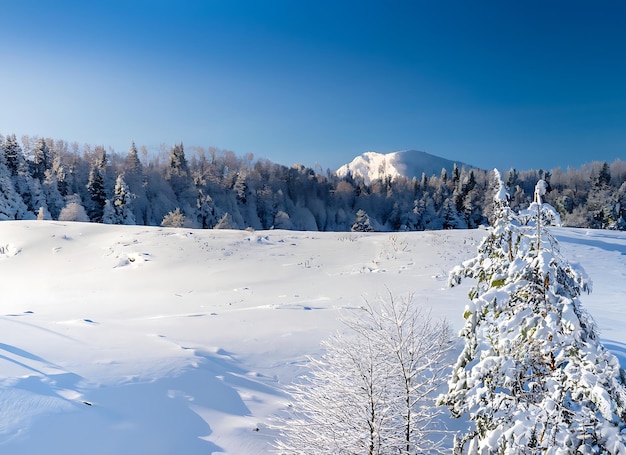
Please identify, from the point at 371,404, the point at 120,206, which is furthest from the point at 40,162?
the point at 371,404

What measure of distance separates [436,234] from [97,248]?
17.8m

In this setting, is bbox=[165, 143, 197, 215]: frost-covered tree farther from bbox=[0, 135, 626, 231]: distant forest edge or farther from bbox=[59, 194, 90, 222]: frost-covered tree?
bbox=[59, 194, 90, 222]: frost-covered tree

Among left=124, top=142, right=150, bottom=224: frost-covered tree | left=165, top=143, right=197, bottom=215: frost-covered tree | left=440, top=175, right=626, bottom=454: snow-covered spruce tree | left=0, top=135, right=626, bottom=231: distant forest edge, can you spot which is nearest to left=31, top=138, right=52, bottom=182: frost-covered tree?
left=0, top=135, right=626, bottom=231: distant forest edge

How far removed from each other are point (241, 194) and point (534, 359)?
68.7 metres

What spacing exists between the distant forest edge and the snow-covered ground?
18736 millimetres

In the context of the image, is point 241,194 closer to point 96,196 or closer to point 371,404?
point 96,196

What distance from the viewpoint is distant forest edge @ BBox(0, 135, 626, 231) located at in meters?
45.4

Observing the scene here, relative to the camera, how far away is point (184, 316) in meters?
10.2

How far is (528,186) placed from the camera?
89375 mm

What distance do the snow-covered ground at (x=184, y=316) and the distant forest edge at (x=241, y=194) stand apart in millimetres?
18736

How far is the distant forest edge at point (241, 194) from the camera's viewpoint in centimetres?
4544

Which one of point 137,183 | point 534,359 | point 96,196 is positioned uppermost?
point 137,183

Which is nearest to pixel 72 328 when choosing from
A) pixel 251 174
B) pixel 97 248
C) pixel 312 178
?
pixel 97 248

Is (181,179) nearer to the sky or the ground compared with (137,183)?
nearer to the sky
